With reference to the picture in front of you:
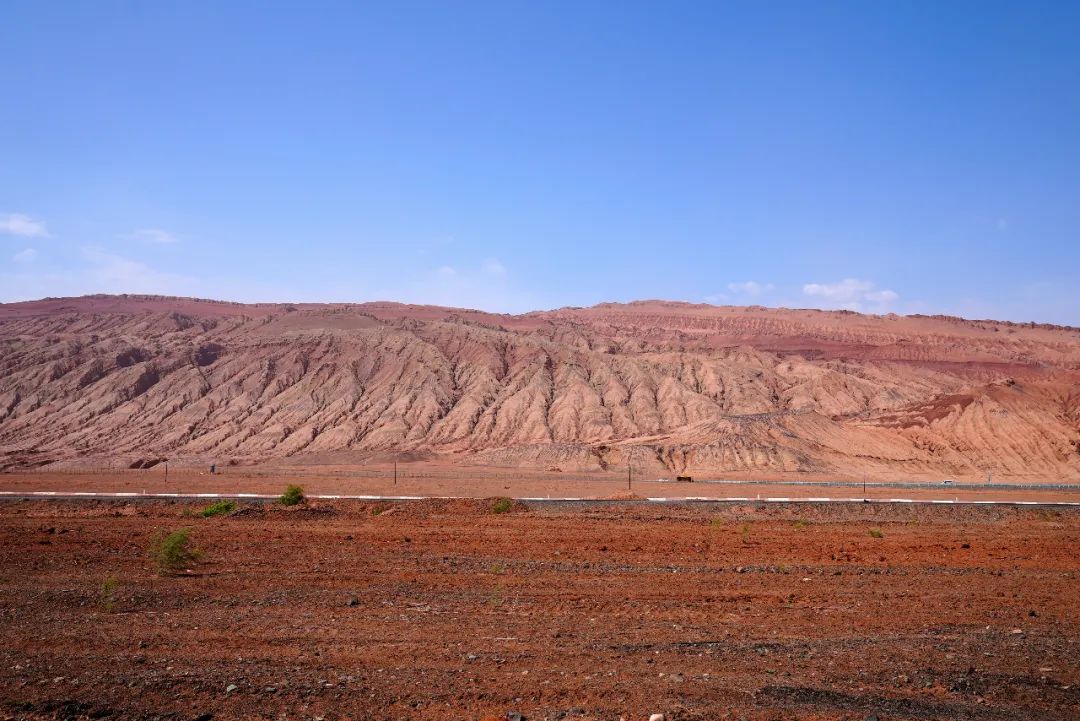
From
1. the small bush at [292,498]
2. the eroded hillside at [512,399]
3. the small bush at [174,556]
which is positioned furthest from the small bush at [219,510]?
the eroded hillside at [512,399]

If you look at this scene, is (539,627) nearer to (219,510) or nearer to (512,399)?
(219,510)

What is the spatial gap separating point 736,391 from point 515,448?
103ft

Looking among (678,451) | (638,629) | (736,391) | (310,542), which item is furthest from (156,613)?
(736,391)

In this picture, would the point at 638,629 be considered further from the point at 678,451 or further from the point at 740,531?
the point at 678,451

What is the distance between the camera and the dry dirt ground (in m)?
9.64

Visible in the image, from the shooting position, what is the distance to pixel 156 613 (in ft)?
46.5

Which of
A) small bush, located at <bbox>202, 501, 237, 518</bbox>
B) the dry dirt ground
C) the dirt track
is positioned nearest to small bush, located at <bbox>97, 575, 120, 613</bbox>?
the dry dirt ground

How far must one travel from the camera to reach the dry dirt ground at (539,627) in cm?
964

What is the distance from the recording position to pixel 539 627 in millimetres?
13234

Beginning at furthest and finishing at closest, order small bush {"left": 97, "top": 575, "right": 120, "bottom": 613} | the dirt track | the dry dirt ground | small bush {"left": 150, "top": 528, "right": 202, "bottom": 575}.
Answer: the dirt track, small bush {"left": 150, "top": 528, "right": 202, "bottom": 575}, small bush {"left": 97, "top": 575, "right": 120, "bottom": 613}, the dry dirt ground

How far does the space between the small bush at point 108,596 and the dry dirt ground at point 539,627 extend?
5.8 inches

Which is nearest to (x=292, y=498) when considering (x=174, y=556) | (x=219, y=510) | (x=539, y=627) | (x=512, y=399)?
(x=219, y=510)

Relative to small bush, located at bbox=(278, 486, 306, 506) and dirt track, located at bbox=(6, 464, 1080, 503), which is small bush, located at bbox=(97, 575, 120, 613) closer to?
small bush, located at bbox=(278, 486, 306, 506)

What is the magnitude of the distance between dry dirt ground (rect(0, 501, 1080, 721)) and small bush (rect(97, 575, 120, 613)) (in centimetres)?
15
